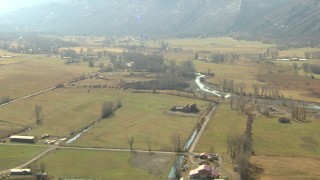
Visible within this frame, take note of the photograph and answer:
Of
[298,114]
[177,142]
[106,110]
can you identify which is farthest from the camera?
[106,110]

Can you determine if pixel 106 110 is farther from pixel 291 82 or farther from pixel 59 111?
pixel 291 82

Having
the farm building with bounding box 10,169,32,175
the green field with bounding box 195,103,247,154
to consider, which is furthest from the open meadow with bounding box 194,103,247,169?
the farm building with bounding box 10,169,32,175

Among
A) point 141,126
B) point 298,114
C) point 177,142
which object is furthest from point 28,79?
point 298,114

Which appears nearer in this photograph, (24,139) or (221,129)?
(24,139)

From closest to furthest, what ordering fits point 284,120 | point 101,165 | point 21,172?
1. point 21,172
2. point 101,165
3. point 284,120

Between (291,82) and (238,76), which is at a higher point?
(238,76)

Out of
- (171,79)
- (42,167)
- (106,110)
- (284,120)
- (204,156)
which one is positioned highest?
(171,79)
